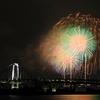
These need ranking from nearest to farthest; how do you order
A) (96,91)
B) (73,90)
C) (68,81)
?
(68,81), (73,90), (96,91)

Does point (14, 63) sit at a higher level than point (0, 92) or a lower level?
higher

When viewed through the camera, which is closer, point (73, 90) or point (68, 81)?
point (68, 81)

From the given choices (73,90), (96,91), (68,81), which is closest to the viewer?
(68,81)

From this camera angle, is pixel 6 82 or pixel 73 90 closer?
pixel 6 82

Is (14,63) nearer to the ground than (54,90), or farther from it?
farther from it

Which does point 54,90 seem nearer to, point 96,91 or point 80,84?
point 80,84

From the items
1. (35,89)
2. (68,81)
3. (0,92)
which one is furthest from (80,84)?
(0,92)

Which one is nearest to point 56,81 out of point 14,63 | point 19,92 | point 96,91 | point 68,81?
point 68,81

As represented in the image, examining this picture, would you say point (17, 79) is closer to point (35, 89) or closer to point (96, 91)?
point (35, 89)
